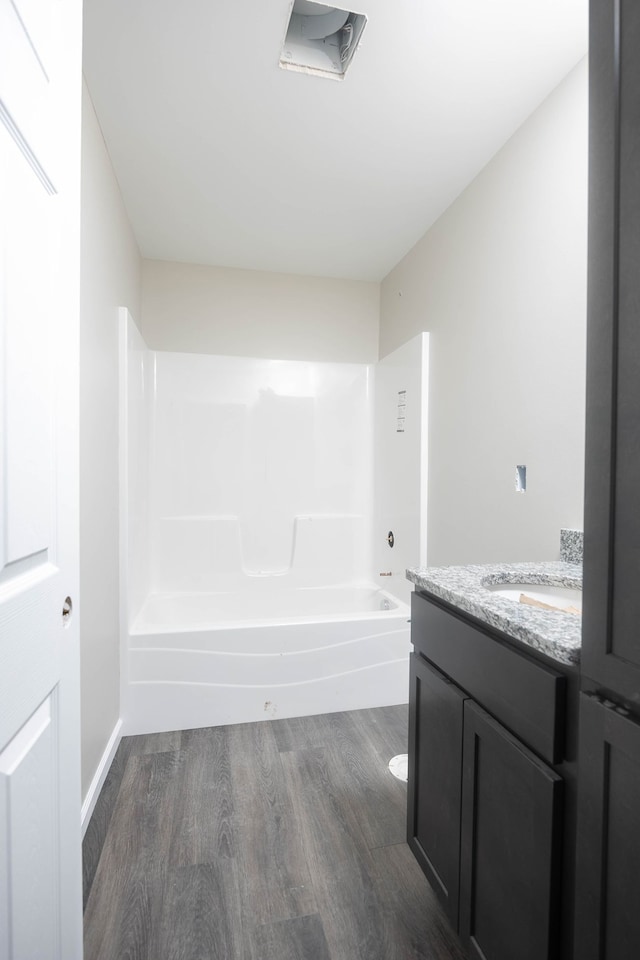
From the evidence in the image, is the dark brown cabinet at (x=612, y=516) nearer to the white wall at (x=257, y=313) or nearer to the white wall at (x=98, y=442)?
the white wall at (x=98, y=442)

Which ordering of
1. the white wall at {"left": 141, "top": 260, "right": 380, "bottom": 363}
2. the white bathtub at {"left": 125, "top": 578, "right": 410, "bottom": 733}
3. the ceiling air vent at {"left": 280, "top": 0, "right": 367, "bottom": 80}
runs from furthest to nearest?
the white wall at {"left": 141, "top": 260, "right": 380, "bottom": 363}, the white bathtub at {"left": 125, "top": 578, "right": 410, "bottom": 733}, the ceiling air vent at {"left": 280, "top": 0, "right": 367, "bottom": 80}

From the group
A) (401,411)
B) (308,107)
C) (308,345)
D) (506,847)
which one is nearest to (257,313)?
(308,345)

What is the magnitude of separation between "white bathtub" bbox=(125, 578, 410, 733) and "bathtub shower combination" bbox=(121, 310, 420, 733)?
10mm

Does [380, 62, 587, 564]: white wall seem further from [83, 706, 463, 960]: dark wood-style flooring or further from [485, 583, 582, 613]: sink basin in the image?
[83, 706, 463, 960]: dark wood-style flooring

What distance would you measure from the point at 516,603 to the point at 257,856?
3.86 ft

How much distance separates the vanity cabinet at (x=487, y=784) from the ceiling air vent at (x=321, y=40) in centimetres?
173

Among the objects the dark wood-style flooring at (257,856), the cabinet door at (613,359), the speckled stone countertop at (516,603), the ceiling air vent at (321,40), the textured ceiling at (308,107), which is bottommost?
the dark wood-style flooring at (257,856)

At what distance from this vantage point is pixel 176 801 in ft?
5.67

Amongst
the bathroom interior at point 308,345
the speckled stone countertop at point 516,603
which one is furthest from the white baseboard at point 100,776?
the speckled stone countertop at point 516,603

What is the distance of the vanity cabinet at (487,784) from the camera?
0.82 meters

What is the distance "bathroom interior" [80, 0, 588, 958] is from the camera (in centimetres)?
158

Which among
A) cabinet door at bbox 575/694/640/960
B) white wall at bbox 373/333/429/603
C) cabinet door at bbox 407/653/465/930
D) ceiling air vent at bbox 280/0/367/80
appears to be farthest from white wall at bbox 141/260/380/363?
cabinet door at bbox 575/694/640/960

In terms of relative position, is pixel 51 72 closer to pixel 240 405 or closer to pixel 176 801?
pixel 176 801

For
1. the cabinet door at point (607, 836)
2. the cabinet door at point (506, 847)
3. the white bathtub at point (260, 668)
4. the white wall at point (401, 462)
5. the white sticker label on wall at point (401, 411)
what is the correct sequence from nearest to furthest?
1. the cabinet door at point (607, 836)
2. the cabinet door at point (506, 847)
3. the white bathtub at point (260, 668)
4. the white wall at point (401, 462)
5. the white sticker label on wall at point (401, 411)
